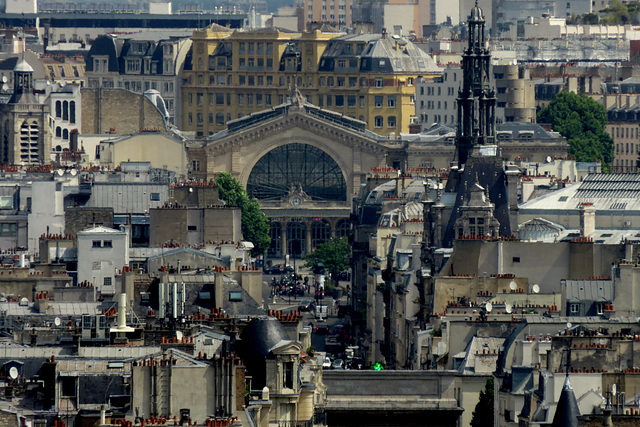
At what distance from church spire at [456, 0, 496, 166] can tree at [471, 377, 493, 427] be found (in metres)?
68.3

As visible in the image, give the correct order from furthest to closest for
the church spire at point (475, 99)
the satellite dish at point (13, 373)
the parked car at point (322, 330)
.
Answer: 1. the church spire at point (475, 99)
2. the parked car at point (322, 330)
3. the satellite dish at point (13, 373)

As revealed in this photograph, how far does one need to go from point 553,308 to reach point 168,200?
37.3m

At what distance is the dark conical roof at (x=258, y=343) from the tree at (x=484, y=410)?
15.9 meters

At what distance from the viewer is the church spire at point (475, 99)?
172 m

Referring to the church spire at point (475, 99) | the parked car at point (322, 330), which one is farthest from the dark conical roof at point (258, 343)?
the parked car at point (322, 330)

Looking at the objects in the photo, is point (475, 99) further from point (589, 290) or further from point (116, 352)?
point (116, 352)

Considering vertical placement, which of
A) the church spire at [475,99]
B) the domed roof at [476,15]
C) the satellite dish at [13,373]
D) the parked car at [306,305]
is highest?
the domed roof at [476,15]

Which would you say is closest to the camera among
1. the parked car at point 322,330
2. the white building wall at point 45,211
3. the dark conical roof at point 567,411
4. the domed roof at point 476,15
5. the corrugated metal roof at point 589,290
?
the dark conical roof at point 567,411

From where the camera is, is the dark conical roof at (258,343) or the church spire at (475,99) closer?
the dark conical roof at (258,343)

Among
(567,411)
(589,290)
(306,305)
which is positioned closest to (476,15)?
(306,305)

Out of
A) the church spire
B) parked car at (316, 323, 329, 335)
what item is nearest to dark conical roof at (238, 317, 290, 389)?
the church spire

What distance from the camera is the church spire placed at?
172 metres

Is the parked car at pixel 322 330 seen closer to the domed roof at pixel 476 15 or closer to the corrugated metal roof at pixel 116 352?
the domed roof at pixel 476 15

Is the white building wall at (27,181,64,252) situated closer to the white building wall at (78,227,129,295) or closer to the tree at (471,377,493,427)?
the white building wall at (78,227,129,295)
